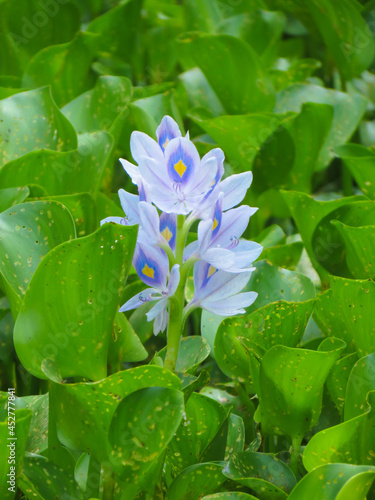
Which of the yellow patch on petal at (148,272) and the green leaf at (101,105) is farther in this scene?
the green leaf at (101,105)

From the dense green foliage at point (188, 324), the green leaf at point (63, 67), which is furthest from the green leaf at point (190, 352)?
the green leaf at point (63, 67)

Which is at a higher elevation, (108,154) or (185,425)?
(108,154)

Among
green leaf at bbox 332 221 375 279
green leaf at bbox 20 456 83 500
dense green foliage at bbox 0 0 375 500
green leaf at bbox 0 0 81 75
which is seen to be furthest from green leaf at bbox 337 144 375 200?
green leaf at bbox 0 0 81 75

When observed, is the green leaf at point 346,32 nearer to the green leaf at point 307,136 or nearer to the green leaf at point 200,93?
the green leaf at point 200,93

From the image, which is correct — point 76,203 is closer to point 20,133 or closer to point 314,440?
point 20,133

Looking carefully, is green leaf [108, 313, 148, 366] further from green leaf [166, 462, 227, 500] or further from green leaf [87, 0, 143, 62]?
green leaf [87, 0, 143, 62]

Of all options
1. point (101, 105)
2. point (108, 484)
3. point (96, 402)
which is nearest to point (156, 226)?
point (96, 402)

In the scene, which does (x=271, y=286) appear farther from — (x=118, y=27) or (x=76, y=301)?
(x=118, y=27)

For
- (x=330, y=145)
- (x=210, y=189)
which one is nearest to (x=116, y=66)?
(x=330, y=145)
